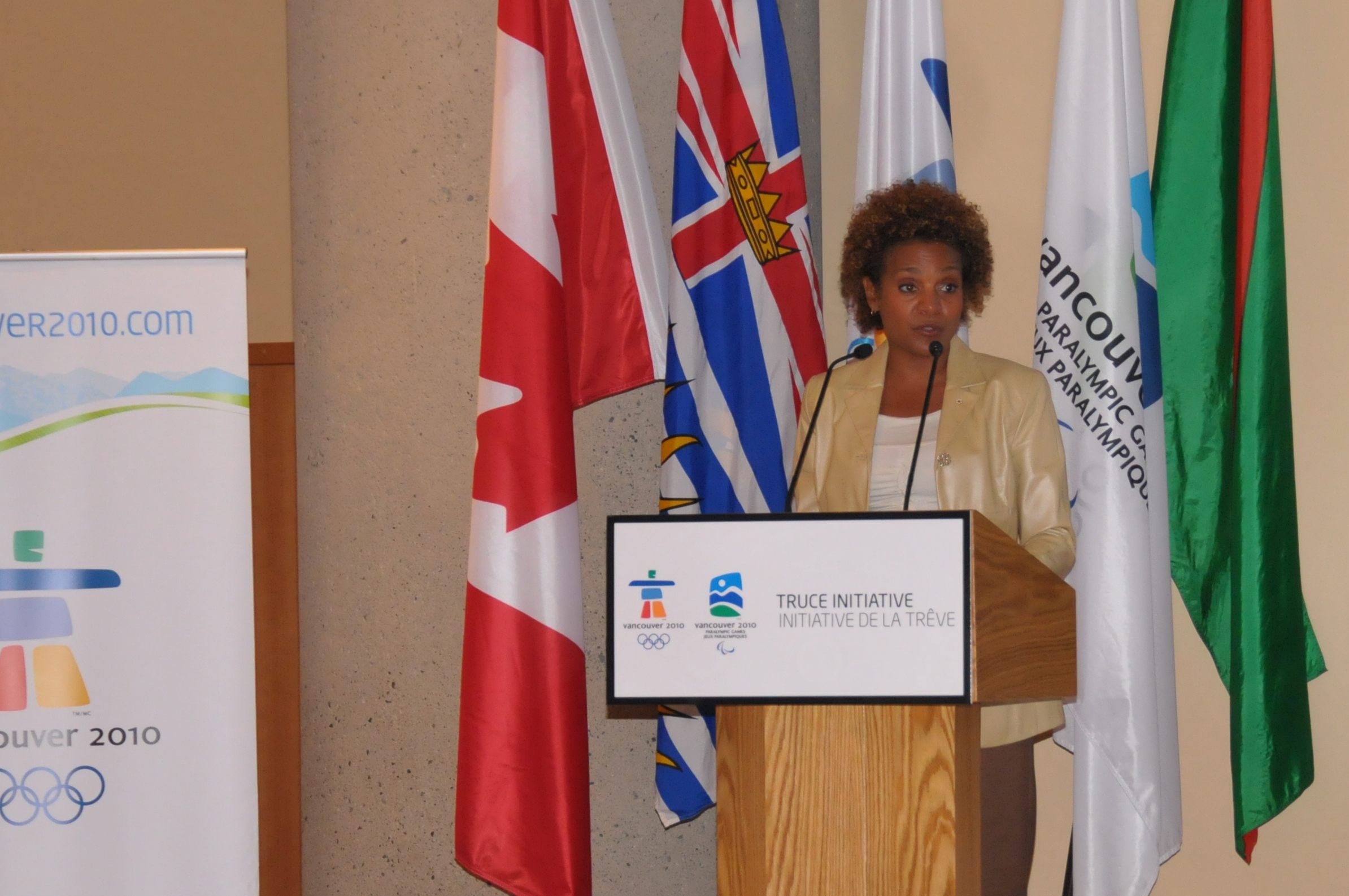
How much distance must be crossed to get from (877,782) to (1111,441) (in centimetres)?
133

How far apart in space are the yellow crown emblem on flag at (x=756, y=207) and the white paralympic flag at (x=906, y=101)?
21 centimetres

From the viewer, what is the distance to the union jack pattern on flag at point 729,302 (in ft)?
9.52

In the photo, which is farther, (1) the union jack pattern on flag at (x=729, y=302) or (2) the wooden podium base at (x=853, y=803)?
(1) the union jack pattern on flag at (x=729, y=302)

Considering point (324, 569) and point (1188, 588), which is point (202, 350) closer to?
point (324, 569)

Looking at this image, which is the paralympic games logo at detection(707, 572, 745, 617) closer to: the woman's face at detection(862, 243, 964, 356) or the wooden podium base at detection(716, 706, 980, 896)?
the wooden podium base at detection(716, 706, 980, 896)

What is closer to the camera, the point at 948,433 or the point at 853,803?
the point at 853,803

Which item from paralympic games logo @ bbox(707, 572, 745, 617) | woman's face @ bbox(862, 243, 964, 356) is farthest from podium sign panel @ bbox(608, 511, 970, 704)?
woman's face @ bbox(862, 243, 964, 356)

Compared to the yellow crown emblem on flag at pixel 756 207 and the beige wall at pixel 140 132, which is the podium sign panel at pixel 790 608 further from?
the beige wall at pixel 140 132

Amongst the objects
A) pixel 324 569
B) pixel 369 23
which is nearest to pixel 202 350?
pixel 324 569

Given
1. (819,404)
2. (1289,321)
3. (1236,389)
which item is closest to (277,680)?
(819,404)

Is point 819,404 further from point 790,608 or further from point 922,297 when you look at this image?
point 790,608

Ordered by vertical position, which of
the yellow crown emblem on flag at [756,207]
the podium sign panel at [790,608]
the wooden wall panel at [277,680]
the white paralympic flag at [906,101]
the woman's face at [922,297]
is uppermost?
the white paralympic flag at [906,101]

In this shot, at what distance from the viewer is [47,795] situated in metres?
2.22

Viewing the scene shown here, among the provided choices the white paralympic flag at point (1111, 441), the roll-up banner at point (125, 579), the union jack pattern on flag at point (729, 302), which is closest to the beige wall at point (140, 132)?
the union jack pattern on flag at point (729, 302)
